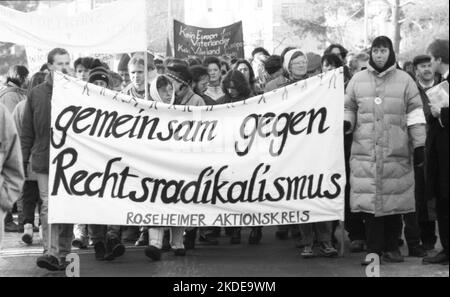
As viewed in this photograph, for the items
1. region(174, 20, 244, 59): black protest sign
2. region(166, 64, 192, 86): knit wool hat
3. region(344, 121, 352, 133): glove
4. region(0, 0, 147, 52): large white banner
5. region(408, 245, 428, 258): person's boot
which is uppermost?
region(174, 20, 244, 59): black protest sign

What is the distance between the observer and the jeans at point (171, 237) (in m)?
9.11

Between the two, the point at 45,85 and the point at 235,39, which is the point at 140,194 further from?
the point at 235,39

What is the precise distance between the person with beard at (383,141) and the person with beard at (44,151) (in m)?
2.78

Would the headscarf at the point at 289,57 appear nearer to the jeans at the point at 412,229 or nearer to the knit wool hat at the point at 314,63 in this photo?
the knit wool hat at the point at 314,63

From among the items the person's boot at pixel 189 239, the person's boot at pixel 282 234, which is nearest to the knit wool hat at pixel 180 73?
the person's boot at pixel 189 239

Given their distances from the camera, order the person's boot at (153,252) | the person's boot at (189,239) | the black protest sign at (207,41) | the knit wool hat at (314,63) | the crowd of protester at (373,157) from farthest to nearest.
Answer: the black protest sign at (207,41) → the knit wool hat at (314,63) → the person's boot at (189,239) → the person's boot at (153,252) → the crowd of protester at (373,157)

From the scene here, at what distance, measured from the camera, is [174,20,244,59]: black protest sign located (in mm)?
15391

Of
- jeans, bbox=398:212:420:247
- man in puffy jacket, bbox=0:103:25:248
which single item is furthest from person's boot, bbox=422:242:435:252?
man in puffy jacket, bbox=0:103:25:248

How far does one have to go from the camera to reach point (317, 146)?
868 cm

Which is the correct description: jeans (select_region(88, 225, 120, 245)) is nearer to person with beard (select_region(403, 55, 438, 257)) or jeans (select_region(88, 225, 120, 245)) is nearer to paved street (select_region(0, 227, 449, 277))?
paved street (select_region(0, 227, 449, 277))

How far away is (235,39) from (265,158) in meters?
7.52

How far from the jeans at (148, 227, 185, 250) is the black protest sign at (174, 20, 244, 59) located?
601cm

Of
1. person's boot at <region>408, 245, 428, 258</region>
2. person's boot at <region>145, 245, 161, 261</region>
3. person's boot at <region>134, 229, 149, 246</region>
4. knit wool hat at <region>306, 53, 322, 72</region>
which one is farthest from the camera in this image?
knit wool hat at <region>306, 53, 322, 72</region>
